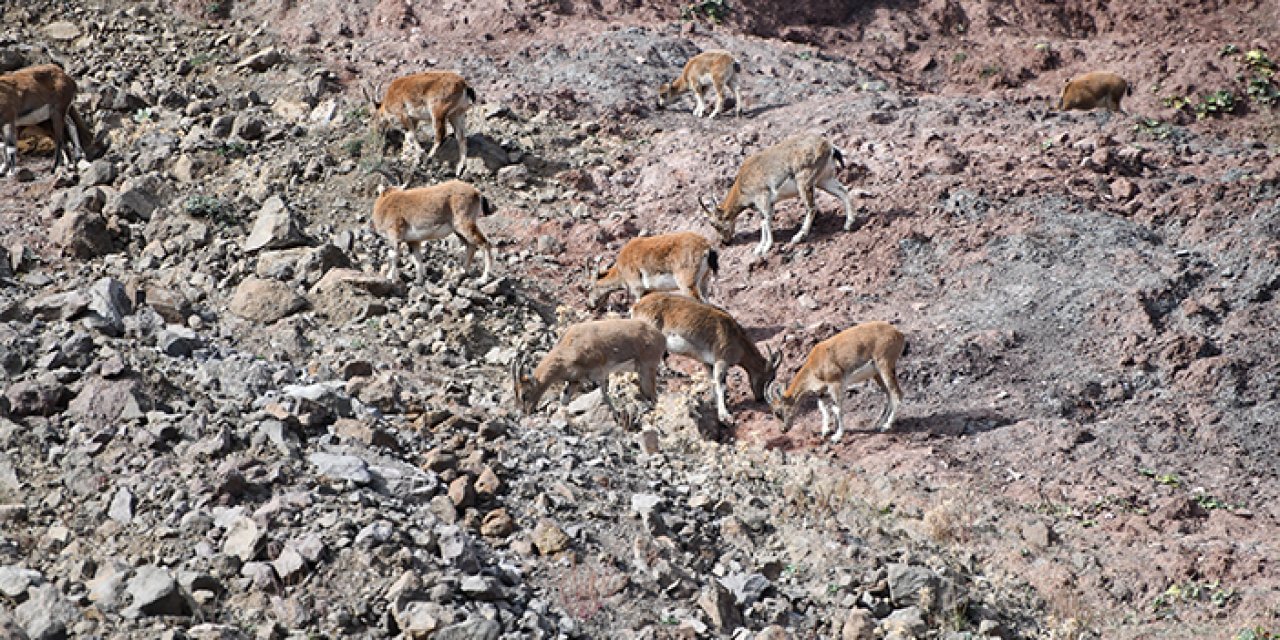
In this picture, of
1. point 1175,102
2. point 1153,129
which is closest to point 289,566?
point 1153,129

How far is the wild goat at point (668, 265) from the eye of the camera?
52.7 ft

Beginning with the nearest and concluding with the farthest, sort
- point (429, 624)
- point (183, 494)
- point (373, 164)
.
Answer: point (429, 624) < point (183, 494) < point (373, 164)

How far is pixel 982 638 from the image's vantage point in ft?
33.1

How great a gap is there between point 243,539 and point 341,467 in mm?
1292

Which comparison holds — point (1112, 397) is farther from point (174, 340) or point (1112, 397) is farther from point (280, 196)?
point (280, 196)

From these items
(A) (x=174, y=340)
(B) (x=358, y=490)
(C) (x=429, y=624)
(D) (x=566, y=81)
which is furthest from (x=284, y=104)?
(C) (x=429, y=624)

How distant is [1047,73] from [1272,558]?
17269 millimetres

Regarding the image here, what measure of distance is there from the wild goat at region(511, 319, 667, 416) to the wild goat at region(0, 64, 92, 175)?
31.0ft

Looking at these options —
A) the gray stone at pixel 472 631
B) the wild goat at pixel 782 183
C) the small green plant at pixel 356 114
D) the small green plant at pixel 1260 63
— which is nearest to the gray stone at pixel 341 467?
the gray stone at pixel 472 631

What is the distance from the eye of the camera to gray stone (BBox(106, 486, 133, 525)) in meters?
9.84

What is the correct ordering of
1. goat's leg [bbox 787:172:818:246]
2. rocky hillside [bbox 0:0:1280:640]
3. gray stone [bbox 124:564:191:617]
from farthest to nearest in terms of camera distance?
goat's leg [bbox 787:172:818:246] < rocky hillside [bbox 0:0:1280:640] < gray stone [bbox 124:564:191:617]

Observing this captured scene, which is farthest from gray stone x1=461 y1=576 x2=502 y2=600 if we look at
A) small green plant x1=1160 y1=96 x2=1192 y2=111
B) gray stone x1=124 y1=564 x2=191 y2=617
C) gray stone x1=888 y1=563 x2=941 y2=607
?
small green plant x1=1160 y1=96 x2=1192 y2=111

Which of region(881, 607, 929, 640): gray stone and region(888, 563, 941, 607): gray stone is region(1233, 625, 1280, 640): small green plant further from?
region(881, 607, 929, 640): gray stone

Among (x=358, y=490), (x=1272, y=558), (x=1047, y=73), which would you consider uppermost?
(x=358, y=490)
